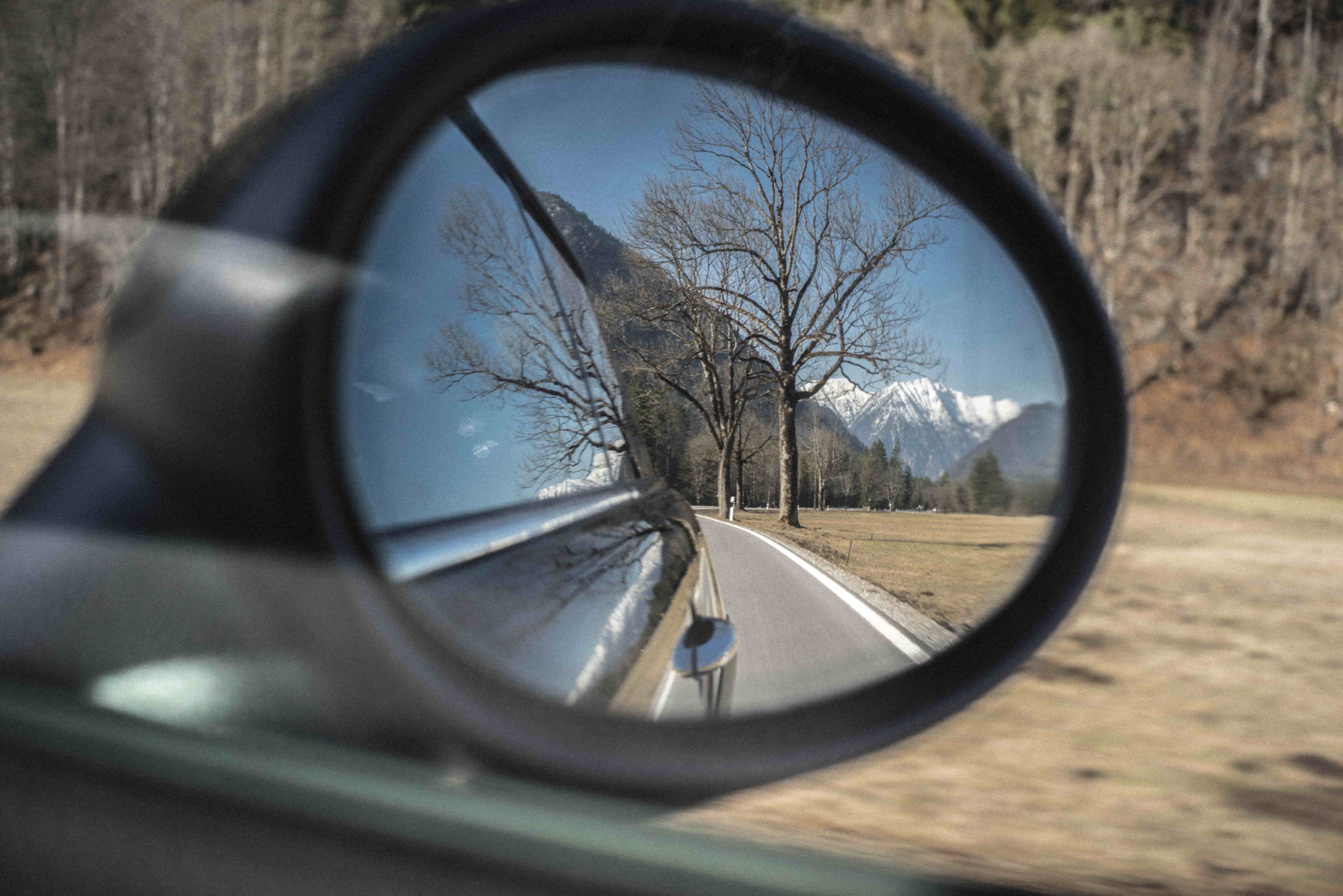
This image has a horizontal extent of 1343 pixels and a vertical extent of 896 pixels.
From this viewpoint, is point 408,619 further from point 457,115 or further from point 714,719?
point 457,115

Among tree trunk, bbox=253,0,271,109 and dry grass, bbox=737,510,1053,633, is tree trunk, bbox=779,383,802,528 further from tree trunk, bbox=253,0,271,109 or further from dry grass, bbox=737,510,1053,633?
tree trunk, bbox=253,0,271,109

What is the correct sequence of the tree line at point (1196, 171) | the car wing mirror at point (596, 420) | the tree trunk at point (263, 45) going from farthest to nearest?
the tree trunk at point (263, 45), the tree line at point (1196, 171), the car wing mirror at point (596, 420)

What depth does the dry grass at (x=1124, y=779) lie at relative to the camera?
203cm

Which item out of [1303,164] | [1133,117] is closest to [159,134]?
[1133,117]

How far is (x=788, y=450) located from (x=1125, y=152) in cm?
3804

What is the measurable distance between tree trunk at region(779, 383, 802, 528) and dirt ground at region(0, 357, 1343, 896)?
4.1 inches

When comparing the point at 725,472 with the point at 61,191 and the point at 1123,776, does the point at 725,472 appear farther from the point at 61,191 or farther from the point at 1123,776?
the point at 61,191

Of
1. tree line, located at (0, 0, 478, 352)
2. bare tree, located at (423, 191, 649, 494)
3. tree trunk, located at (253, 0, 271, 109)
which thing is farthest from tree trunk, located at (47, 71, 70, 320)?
bare tree, located at (423, 191, 649, 494)

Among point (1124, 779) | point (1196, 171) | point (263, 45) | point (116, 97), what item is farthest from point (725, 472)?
point (1196, 171)

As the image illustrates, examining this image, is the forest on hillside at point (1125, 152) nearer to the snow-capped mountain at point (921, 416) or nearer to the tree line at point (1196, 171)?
the tree line at point (1196, 171)

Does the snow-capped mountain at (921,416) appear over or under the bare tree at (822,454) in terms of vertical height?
over

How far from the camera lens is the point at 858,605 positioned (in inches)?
54.2

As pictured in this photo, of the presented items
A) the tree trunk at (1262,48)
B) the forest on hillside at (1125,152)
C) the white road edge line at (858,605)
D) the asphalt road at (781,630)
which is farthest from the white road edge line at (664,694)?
the tree trunk at (1262,48)

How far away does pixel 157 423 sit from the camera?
3.35 feet
